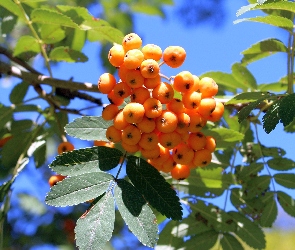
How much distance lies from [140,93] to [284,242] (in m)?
5.92

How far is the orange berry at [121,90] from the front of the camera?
1.51 m

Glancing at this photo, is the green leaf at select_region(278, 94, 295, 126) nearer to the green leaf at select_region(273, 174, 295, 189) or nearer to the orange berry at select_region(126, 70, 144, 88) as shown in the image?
the orange berry at select_region(126, 70, 144, 88)

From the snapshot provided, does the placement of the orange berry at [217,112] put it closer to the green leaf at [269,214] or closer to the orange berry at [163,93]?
the orange berry at [163,93]

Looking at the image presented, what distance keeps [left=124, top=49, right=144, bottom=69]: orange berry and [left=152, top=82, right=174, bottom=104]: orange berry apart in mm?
105

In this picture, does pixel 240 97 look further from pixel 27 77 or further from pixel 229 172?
pixel 27 77

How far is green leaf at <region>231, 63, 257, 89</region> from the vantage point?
221 centimetres

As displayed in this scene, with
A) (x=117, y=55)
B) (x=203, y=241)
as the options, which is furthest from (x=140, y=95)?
(x=203, y=241)

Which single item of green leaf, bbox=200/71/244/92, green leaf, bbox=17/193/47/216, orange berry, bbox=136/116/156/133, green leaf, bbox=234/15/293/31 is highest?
green leaf, bbox=234/15/293/31

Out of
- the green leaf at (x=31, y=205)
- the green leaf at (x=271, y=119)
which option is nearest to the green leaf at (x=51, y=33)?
the green leaf at (x=271, y=119)

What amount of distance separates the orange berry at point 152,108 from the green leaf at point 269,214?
854 mm

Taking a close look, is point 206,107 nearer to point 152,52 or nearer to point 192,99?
point 192,99

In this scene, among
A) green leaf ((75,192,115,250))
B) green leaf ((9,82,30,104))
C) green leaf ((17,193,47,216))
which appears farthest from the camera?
green leaf ((17,193,47,216))

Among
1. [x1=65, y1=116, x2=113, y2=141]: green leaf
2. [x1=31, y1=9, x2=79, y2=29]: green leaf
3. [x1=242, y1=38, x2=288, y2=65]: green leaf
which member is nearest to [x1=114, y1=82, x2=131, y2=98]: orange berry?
[x1=65, y1=116, x2=113, y2=141]: green leaf

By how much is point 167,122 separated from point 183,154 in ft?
0.65
